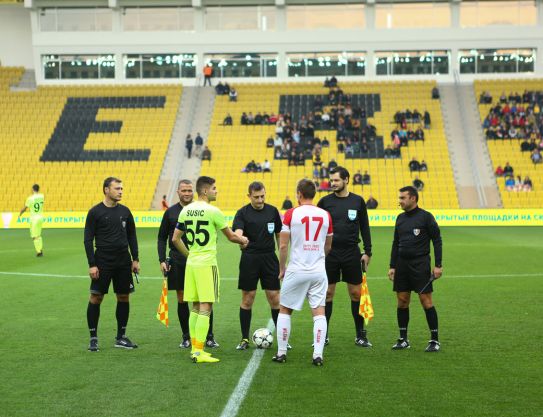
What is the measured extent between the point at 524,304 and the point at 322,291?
6415mm

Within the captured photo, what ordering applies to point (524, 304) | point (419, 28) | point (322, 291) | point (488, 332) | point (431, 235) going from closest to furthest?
point (322, 291), point (431, 235), point (488, 332), point (524, 304), point (419, 28)

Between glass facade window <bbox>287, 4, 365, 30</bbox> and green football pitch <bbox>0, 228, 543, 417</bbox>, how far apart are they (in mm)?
43331

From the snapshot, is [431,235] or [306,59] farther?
[306,59]

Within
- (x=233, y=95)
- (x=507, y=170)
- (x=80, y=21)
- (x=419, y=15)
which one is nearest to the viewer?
(x=507, y=170)

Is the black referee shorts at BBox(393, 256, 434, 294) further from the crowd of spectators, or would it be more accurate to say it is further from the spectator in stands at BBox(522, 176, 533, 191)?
the crowd of spectators

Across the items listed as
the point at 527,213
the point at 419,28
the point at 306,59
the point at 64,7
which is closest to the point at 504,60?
the point at 419,28

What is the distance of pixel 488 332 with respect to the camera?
12.0 metres

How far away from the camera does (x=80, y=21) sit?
195 feet

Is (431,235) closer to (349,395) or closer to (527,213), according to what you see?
(349,395)

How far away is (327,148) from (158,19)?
16.9 metres

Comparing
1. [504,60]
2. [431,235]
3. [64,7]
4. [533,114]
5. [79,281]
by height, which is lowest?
[79,281]

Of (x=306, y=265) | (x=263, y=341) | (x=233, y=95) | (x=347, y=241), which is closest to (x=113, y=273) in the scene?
(x=263, y=341)

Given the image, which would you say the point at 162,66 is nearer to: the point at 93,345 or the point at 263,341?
the point at 93,345

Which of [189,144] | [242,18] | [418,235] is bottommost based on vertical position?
[418,235]
